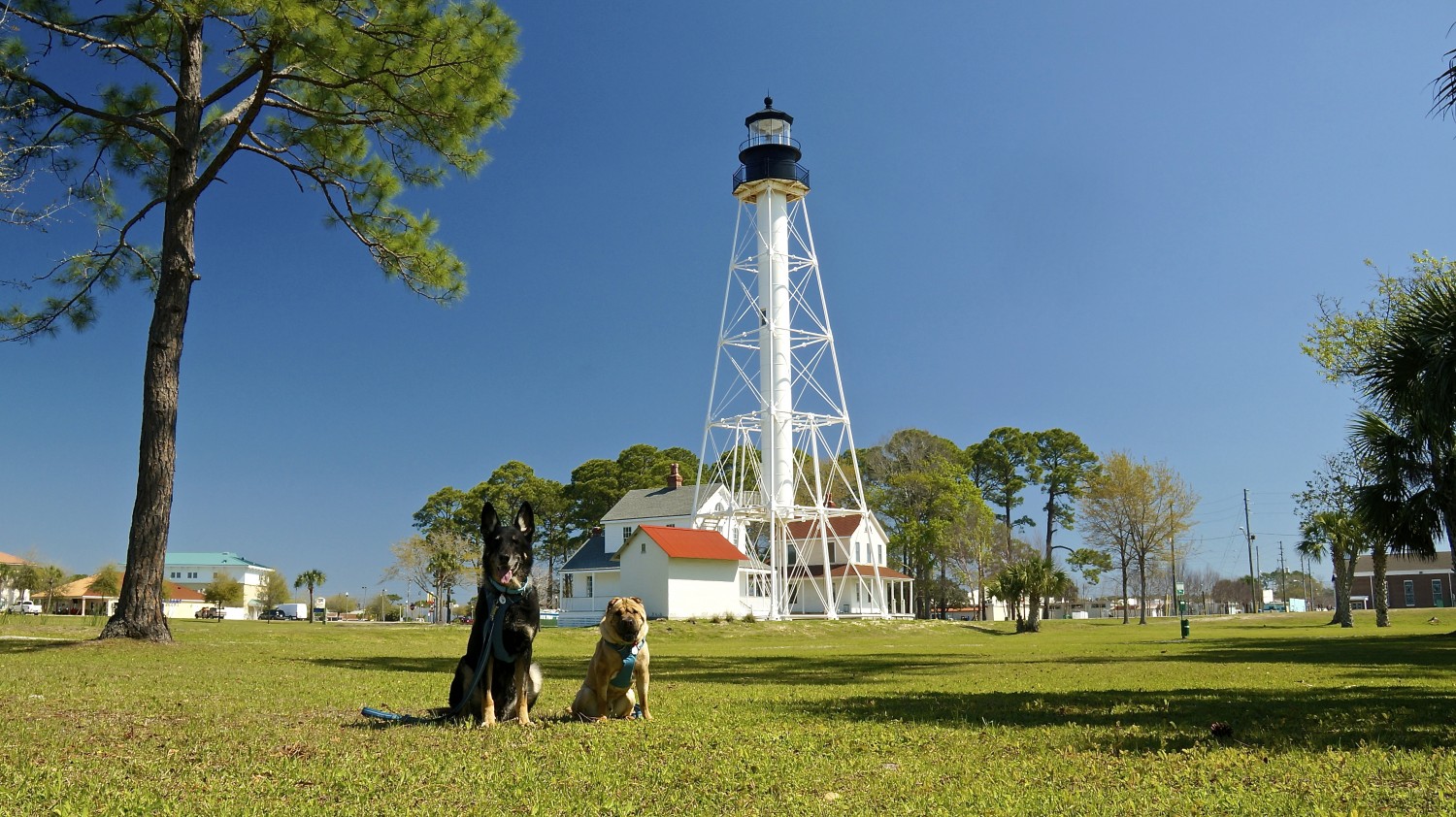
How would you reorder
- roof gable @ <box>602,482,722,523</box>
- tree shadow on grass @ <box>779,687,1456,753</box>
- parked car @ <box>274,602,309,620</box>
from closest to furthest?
tree shadow on grass @ <box>779,687,1456,753</box> < roof gable @ <box>602,482,722,523</box> < parked car @ <box>274,602,309,620</box>

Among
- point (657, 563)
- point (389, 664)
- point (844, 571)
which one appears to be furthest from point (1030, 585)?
point (389, 664)

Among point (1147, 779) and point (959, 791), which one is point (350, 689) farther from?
point (1147, 779)

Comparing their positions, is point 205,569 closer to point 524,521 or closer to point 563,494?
point 563,494

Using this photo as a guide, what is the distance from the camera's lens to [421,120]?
62.6ft

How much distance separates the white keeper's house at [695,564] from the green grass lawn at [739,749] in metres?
36.2

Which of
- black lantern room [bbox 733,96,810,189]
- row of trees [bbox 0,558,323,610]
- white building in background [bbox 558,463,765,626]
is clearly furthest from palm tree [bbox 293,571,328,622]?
black lantern room [bbox 733,96,810,189]

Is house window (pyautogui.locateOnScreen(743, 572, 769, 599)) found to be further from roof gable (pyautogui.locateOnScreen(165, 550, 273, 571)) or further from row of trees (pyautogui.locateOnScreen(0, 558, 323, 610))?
roof gable (pyautogui.locateOnScreen(165, 550, 273, 571))

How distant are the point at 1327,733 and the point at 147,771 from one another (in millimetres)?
7908

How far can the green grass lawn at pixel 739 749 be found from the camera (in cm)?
499

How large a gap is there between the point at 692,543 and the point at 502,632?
4325 centimetres

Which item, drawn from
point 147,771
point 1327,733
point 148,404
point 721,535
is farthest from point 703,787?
point 721,535

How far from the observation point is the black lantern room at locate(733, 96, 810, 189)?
167ft

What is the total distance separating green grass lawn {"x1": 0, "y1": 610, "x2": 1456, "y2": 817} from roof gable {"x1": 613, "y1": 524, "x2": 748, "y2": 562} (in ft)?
117

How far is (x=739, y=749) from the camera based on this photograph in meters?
6.53
